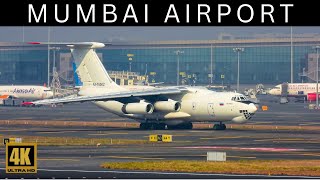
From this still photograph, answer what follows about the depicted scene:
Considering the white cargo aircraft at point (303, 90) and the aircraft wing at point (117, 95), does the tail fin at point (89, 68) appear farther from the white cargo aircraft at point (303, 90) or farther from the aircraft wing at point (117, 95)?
the white cargo aircraft at point (303, 90)

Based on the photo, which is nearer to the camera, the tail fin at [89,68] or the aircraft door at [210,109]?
the aircraft door at [210,109]

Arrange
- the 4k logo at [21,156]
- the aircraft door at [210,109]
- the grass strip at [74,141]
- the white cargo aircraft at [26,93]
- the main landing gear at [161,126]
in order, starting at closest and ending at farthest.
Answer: the 4k logo at [21,156] < the grass strip at [74,141] < the aircraft door at [210,109] < the main landing gear at [161,126] < the white cargo aircraft at [26,93]

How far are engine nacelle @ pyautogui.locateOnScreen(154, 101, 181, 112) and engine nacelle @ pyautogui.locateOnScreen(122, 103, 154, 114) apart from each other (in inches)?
30.5

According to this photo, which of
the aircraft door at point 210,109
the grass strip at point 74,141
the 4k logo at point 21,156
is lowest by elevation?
the grass strip at point 74,141

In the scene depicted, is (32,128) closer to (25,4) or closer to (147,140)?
(147,140)

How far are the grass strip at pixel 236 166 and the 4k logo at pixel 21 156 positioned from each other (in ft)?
31.8

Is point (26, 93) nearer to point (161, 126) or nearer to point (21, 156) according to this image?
point (161, 126)

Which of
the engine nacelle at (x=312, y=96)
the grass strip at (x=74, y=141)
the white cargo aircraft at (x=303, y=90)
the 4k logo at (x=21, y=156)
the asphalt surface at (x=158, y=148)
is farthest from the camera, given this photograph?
the white cargo aircraft at (x=303, y=90)

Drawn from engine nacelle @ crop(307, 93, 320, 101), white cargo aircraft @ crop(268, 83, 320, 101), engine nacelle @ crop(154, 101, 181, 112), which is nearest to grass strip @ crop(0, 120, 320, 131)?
engine nacelle @ crop(154, 101, 181, 112)

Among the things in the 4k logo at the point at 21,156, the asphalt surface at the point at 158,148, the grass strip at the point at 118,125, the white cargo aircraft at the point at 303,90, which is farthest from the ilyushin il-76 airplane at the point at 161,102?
the white cargo aircraft at the point at 303,90

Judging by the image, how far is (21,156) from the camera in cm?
4272

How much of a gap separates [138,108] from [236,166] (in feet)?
123

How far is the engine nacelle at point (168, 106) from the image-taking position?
293 feet

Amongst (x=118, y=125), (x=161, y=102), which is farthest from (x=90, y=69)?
(x=118, y=125)
